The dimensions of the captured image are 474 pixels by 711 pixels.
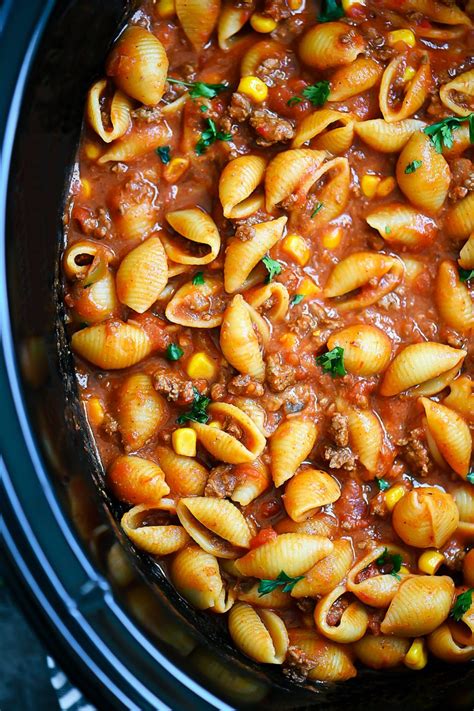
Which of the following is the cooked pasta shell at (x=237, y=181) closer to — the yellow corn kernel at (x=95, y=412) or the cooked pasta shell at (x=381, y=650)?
the yellow corn kernel at (x=95, y=412)

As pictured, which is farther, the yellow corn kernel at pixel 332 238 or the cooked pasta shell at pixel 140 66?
the yellow corn kernel at pixel 332 238

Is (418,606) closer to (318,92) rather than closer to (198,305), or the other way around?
(198,305)

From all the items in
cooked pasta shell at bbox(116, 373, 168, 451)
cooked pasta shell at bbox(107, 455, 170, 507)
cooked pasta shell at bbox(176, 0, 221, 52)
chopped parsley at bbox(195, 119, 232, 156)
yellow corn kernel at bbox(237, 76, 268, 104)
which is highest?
cooked pasta shell at bbox(176, 0, 221, 52)

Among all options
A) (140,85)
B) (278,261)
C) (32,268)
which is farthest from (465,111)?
(32,268)

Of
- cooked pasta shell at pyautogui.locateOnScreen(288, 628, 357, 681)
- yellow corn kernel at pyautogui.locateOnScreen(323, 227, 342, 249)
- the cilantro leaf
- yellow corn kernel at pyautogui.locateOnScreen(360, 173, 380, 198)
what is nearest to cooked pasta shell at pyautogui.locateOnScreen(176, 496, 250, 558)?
cooked pasta shell at pyautogui.locateOnScreen(288, 628, 357, 681)

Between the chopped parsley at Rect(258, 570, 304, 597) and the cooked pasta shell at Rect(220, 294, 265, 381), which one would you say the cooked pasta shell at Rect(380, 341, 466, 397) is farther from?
the chopped parsley at Rect(258, 570, 304, 597)

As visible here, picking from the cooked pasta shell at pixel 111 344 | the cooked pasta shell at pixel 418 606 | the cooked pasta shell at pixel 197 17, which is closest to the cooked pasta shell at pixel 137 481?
the cooked pasta shell at pixel 111 344

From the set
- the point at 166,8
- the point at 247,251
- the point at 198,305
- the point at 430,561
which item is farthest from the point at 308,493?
the point at 166,8
